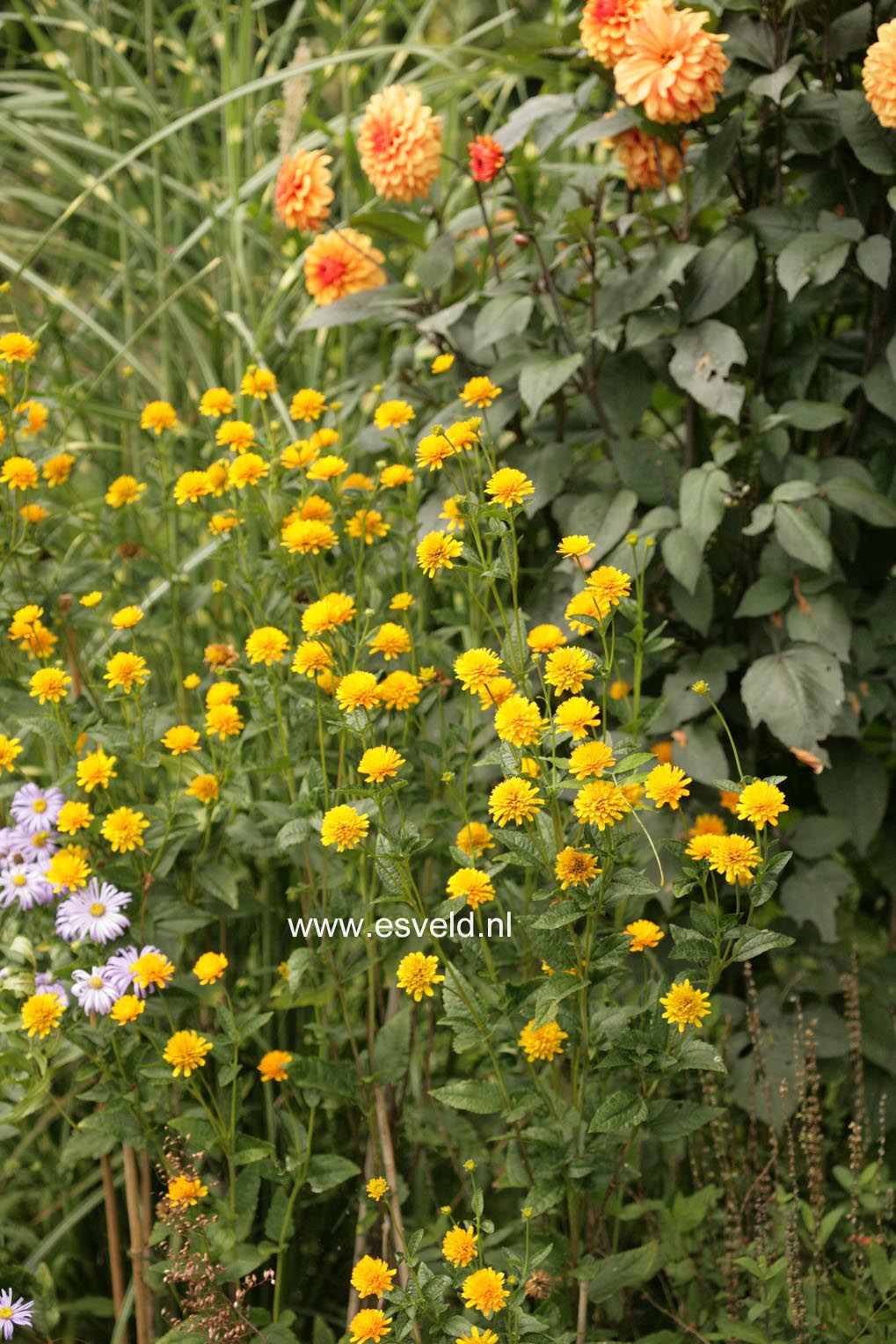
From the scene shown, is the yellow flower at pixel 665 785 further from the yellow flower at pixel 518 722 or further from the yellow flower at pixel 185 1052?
the yellow flower at pixel 185 1052

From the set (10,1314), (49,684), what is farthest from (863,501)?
(10,1314)

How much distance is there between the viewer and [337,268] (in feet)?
5.61

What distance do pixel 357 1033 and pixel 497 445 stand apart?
75 cm

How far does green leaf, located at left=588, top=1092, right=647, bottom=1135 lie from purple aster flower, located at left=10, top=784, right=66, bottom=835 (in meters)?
0.61

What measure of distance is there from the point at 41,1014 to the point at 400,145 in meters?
1.07

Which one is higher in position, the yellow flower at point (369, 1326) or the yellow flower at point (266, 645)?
the yellow flower at point (266, 645)

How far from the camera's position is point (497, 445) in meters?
1.69

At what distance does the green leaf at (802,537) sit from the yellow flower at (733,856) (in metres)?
0.52

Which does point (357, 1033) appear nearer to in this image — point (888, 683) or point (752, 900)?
point (752, 900)

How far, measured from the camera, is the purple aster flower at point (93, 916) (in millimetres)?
1209

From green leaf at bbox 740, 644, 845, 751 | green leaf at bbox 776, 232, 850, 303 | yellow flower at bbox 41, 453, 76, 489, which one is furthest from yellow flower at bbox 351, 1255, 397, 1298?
green leaf at bbox 776, 232, 850, 303

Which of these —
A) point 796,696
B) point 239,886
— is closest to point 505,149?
point 796,696

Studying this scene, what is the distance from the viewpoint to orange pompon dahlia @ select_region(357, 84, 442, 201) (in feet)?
5.19

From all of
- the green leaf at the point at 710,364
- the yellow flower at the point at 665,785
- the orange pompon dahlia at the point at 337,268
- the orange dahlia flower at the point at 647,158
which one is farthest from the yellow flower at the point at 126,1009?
the orange dahlia flower at the point at 647,158
